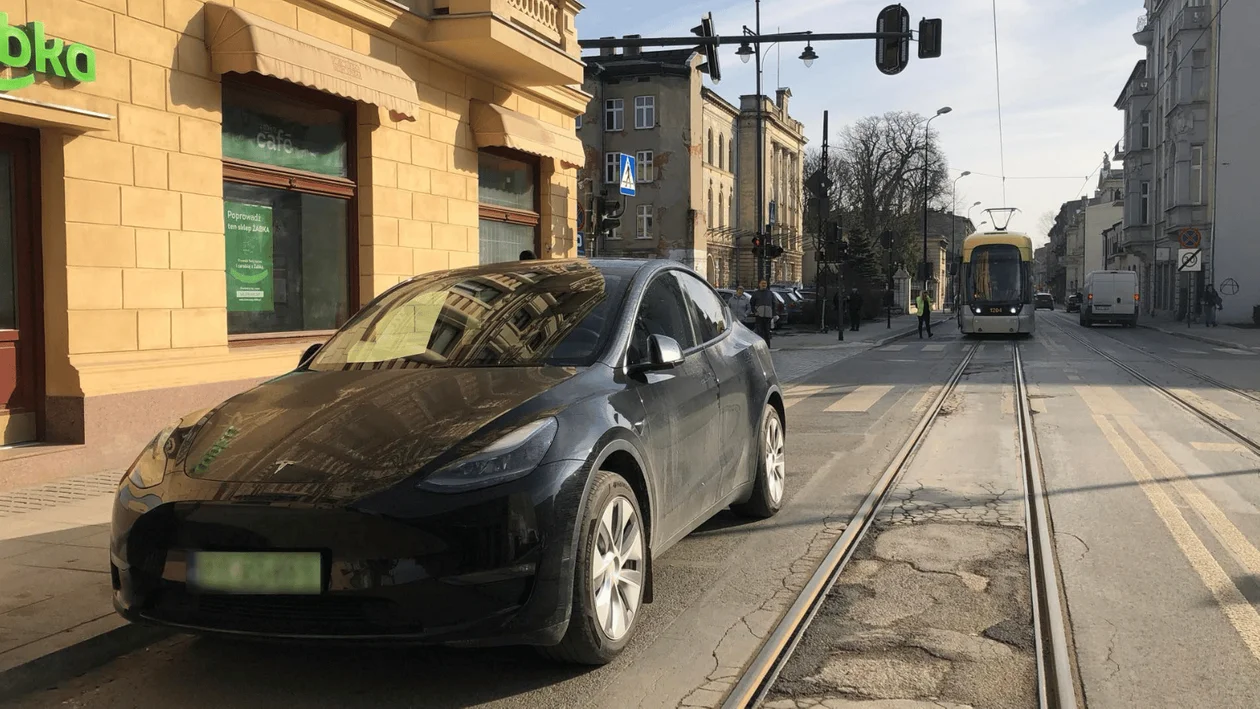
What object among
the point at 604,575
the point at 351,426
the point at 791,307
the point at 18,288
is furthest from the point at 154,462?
the point at 791,307

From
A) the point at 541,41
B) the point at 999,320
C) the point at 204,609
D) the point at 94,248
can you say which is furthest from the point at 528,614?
the point at 999,320

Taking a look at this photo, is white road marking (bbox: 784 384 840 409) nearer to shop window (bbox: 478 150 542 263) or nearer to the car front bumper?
shop window (bbox: 478 150 542 263)

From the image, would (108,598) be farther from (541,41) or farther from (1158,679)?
(541,41)

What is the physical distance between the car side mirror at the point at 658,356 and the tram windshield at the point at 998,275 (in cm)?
2748

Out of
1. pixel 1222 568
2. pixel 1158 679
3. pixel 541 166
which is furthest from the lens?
pixel 541 166

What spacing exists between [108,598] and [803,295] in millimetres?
37053

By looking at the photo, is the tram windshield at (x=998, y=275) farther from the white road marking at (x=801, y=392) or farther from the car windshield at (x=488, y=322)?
the car windshield at (x=488, y=322)

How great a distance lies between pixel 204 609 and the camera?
349 centimetres

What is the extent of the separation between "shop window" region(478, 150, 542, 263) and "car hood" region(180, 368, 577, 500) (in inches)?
394

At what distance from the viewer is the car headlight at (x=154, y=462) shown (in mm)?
3799

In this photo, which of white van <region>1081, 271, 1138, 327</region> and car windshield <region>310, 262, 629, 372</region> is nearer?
car windshield <region>310, 262, 629, 372</region>

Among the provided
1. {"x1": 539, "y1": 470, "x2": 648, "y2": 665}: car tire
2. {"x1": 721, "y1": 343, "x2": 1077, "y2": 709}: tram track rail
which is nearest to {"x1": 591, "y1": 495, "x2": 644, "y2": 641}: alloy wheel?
{"x1": 539, "y1": 470, "x2": 648, "y2": 665}: car tire

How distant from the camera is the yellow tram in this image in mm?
29891

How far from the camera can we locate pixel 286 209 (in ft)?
34.8
